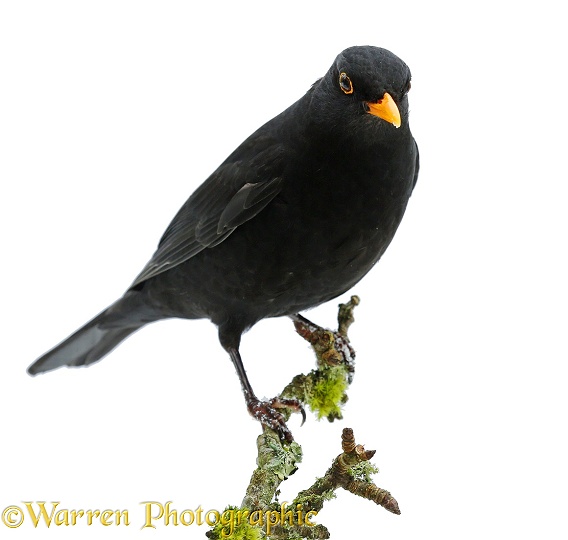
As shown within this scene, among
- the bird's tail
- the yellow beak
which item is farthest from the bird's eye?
the bird's tail

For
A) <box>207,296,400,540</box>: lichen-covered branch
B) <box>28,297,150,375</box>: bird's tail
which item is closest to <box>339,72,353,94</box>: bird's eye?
<box>207,296,400,540</box>: lichen-covered branch

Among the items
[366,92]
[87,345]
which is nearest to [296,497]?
[366,92]

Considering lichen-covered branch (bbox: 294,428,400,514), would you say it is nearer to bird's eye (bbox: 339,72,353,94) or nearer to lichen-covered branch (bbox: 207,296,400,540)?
lichen-covered branch (bbox: 207,296,400,540)

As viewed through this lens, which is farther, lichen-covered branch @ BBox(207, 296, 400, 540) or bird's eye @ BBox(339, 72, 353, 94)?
bird's eye @ BBox(339, 72, 353, 94)

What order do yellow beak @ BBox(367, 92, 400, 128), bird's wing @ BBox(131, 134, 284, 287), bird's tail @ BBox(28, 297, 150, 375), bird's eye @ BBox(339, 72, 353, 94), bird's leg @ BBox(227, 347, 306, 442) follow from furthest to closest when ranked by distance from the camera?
bird's tail @ BBox(28, 297, 150, 375) < bird's leg @ BBox(227, 347, 306, 442) < bird's wing @ BBox(131, 134, 284, 287) < bird's eye @ BBox(339, 72, 353, 94) < yellow beak @ BBox(367, 92, 400, 128)

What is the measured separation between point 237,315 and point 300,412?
0.77 meters

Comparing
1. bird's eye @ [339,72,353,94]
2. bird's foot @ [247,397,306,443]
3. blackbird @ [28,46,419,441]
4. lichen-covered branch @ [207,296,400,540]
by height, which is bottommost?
lichen-covered branch @ [207,296,400,540]

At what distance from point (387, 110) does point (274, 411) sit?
2.12 m

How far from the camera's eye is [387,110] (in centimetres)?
442

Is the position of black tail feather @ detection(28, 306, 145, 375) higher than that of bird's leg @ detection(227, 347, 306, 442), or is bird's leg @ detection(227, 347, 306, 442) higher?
black tail feather @ detection(28, 306, 145, 375)

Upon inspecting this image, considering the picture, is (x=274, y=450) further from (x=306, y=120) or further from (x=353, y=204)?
(x=306, y=120)

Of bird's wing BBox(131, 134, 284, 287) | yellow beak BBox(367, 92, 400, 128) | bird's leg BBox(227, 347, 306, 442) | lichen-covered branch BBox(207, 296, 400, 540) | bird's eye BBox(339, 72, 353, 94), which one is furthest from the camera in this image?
bird's leg BBox(227, 347, 306, 442)

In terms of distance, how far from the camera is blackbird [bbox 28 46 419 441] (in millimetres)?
4703

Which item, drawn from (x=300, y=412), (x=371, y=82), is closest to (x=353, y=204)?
(x=371, y=82)
